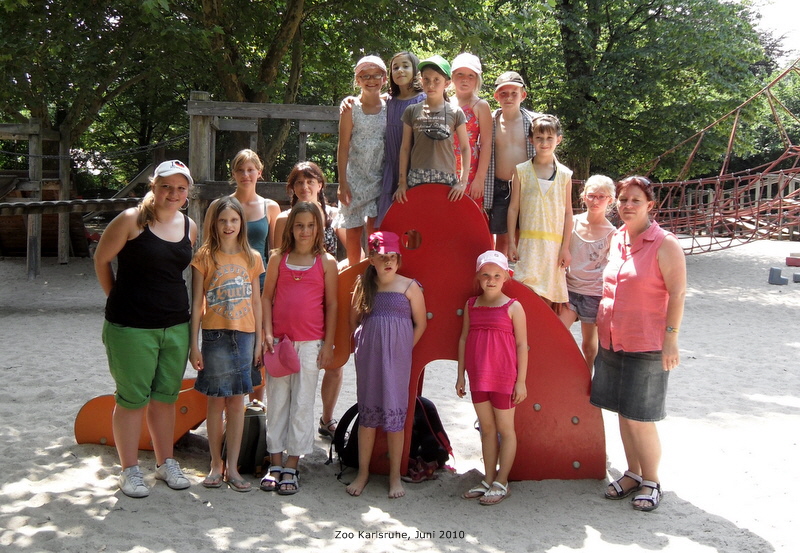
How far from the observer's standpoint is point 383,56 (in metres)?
11.8

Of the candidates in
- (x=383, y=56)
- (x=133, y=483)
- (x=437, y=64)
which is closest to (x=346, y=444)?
(x=133, y=483)

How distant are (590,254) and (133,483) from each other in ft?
9.70

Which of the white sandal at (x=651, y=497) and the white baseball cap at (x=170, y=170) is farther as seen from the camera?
the white sandal at (x=651, y=497)

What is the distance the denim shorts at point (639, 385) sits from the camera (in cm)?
374

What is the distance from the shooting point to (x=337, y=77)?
48.6ft

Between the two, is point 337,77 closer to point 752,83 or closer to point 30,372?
point 752,83

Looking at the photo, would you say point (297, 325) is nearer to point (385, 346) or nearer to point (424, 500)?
point (385, 346)

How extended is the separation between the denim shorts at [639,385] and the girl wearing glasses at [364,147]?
172cm

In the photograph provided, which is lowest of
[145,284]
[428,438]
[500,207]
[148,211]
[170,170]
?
[428,438]

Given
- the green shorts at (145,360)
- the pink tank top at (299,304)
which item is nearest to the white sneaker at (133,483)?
the green shorts at (145,360)

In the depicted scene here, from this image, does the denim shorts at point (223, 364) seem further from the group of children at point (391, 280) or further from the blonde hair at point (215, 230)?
the blonde hair at point (215, 230)

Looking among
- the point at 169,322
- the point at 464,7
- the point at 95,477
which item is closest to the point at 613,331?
the point at 169,322

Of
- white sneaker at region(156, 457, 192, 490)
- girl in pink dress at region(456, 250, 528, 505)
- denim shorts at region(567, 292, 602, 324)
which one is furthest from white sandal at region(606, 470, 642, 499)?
white sneaker at region(156, 457, 192, 490)

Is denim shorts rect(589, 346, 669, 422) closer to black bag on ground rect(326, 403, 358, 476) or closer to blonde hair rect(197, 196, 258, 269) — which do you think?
Answer: black bag on ground rect(326, 403, 358, 476)
